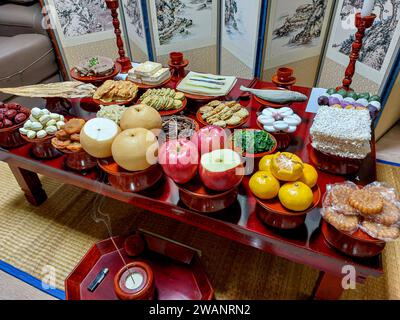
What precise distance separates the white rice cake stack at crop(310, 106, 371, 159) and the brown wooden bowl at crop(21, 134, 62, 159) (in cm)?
103

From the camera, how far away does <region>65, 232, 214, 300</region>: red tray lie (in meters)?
1.12

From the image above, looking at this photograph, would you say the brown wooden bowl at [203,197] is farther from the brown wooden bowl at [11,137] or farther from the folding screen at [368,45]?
the folding screen at [368,45]

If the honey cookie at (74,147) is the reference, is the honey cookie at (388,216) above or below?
above

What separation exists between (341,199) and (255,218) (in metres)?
0.26

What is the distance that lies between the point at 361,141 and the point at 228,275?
0.79 meters

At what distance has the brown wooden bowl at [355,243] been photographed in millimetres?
754

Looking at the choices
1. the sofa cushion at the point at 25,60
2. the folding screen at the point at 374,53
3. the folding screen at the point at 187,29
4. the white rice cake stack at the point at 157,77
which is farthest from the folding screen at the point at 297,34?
the sofa cushion at the point at 25,60

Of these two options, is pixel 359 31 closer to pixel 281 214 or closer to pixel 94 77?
pixel 281 214

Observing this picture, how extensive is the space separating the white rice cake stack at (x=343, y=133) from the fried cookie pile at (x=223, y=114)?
0.33m

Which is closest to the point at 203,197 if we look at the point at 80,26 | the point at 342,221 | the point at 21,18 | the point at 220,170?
the point at 220,170

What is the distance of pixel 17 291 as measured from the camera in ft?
4.23

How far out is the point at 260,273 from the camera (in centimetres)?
130
